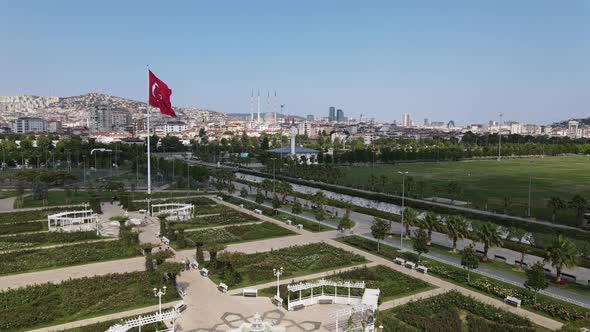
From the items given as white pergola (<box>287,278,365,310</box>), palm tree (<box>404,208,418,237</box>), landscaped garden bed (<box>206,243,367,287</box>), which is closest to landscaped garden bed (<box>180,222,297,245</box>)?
landscaped garden bed (<box>206,243,367,287</box>)

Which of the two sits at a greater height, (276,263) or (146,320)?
(146,320)

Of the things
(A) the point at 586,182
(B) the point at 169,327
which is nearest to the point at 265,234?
(B) the point at 169,327

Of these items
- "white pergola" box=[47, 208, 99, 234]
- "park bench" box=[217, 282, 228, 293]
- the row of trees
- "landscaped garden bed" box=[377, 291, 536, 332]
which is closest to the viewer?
"landscaped garden bed" box=[377, 291, 536, 332]

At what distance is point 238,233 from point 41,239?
17.4 metres

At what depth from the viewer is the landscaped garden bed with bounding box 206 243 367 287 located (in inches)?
1171

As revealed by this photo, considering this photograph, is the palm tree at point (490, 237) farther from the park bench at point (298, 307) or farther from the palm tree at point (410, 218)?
the park bench at point (298, 307)

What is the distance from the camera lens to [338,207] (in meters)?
56.5

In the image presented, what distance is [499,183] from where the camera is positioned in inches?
2948

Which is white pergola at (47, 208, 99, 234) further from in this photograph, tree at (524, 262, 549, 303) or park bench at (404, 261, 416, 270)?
tree at (524, 262, 549, 303)

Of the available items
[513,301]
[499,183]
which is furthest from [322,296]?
[499,183]

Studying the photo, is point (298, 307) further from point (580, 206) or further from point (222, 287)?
point (580, 206)

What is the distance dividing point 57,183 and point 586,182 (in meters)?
89.8

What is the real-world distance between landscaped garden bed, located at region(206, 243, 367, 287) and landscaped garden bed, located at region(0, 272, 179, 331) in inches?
150

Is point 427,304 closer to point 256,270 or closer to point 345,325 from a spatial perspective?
point 345,325
